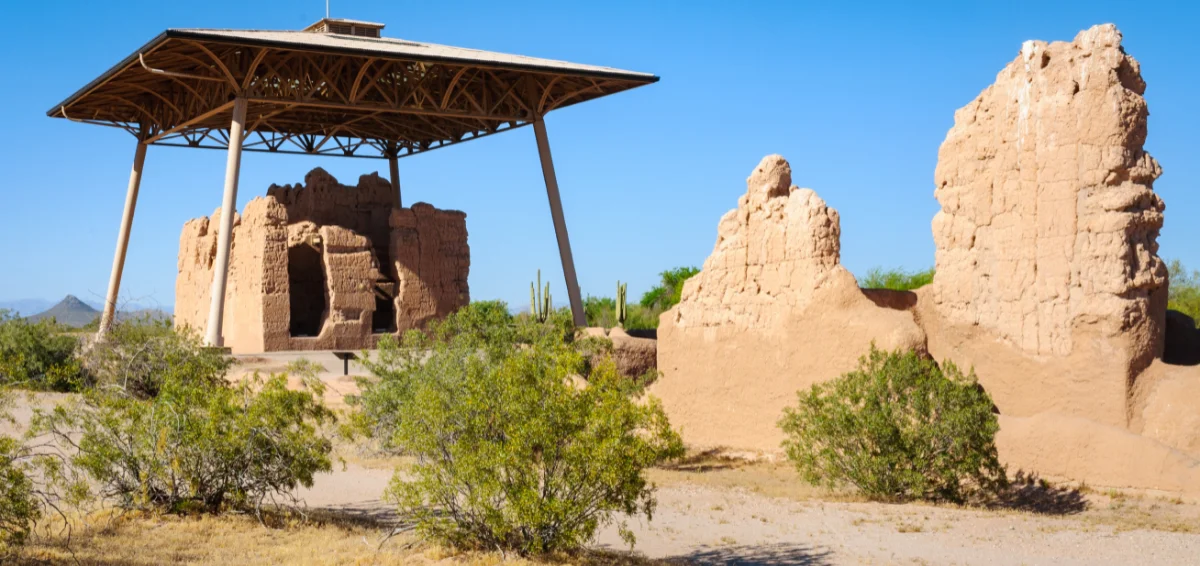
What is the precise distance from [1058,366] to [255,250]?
1800 cm

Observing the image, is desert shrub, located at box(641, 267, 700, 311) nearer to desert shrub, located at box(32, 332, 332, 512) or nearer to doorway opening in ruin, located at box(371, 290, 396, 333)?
doorway opening in ruin, located at box(371, 290, 396, 333)

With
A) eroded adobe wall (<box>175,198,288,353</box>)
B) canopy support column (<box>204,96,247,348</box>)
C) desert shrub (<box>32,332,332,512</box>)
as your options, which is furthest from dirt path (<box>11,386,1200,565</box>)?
eroded adobe wall (<box>175,198,288,353</box>)

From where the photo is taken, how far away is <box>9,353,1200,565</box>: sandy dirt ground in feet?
32.7

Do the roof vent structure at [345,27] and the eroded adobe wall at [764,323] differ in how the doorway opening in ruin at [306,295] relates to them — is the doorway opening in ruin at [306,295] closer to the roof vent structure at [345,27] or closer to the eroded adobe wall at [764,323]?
the roof vent structure at [345,27]

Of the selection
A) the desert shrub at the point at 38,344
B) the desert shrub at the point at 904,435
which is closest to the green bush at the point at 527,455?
the desert shrub at the point at 904,435

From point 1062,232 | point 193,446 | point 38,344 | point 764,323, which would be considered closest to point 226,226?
point 38,344

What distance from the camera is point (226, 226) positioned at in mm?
25688

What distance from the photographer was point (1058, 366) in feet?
42.3

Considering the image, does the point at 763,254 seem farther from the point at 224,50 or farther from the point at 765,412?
the point at 224,50

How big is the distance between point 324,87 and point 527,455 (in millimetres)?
21437

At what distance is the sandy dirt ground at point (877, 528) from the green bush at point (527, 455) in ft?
3.67

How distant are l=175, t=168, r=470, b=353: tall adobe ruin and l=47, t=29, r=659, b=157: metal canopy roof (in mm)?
2246

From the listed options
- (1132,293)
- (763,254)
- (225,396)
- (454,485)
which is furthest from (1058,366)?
(225,396)

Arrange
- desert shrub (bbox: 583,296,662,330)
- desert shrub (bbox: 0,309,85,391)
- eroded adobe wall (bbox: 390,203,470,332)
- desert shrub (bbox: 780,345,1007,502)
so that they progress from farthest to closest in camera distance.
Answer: desert shrub (bbox: 583,296,662,330) < eroded adobe wall (bbox: 390,203,470,332) < desert shrub (bbox: 0,309,85,391) < desert shrub (bbox: 780,345,1007,502)
